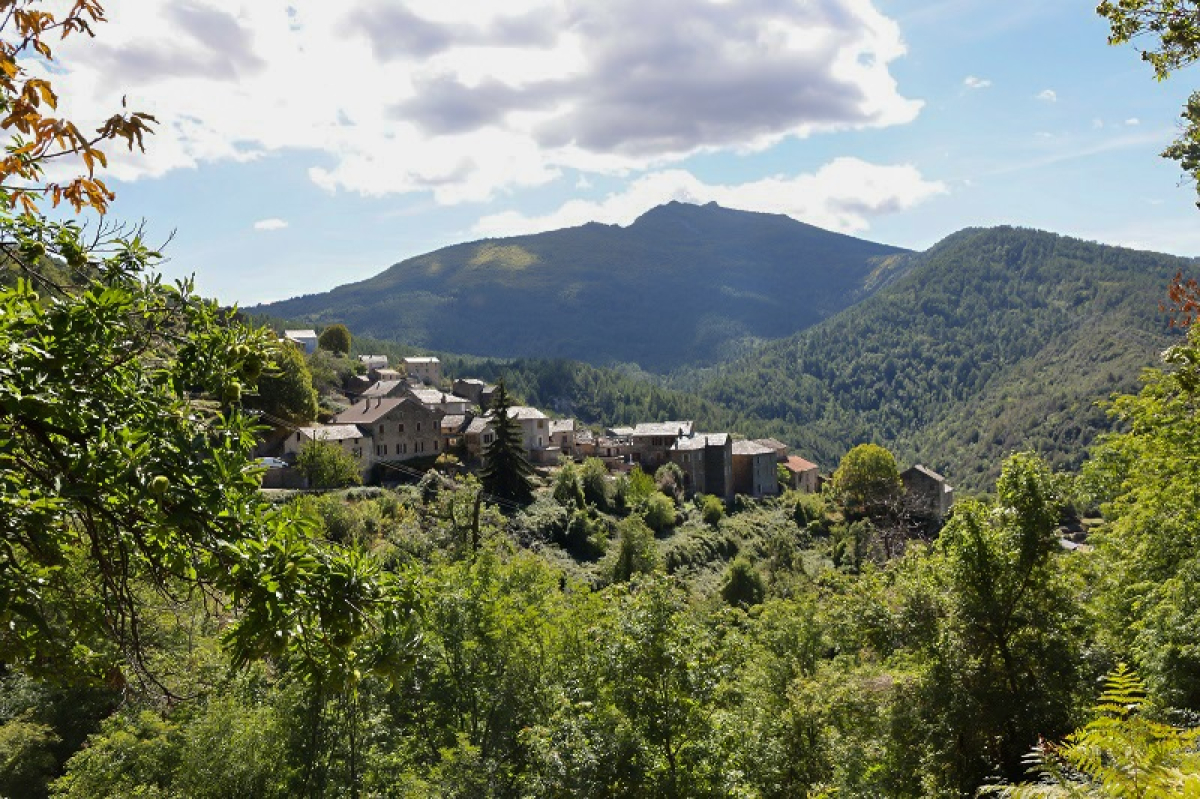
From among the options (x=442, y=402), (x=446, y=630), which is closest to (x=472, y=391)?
(x=442, y=402)

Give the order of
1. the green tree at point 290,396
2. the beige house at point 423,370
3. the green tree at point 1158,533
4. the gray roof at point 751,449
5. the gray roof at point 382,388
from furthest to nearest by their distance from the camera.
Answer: the beige house at point 423,370 → the gray roof at point 751,449 → the gray roof at point 382,388 → the green tree at point 290,396 → the green tree at point 1158,533

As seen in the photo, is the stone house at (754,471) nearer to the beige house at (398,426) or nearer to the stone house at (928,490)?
the stone house at (928,490)

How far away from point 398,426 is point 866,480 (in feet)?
136

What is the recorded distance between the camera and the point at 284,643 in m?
2.86

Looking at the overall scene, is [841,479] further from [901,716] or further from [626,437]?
[901,716]

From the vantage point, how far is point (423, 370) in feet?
345

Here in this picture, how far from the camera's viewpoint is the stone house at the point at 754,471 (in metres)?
75.7

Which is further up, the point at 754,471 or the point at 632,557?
the point at 632,557

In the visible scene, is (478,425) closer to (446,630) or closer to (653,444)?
(653,444)

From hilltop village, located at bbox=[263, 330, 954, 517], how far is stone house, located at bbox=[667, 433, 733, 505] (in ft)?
0.31

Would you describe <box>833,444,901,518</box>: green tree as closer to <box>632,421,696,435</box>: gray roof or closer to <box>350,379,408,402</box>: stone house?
<box>632,421,696,435</box>: gray roof

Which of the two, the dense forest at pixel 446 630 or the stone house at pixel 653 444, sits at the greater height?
the dense forest at pixel 446 630

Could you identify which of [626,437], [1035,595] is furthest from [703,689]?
[626,437]

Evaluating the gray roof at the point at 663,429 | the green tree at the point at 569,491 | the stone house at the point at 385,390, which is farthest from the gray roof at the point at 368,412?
the gray roof at the point at 663,429
